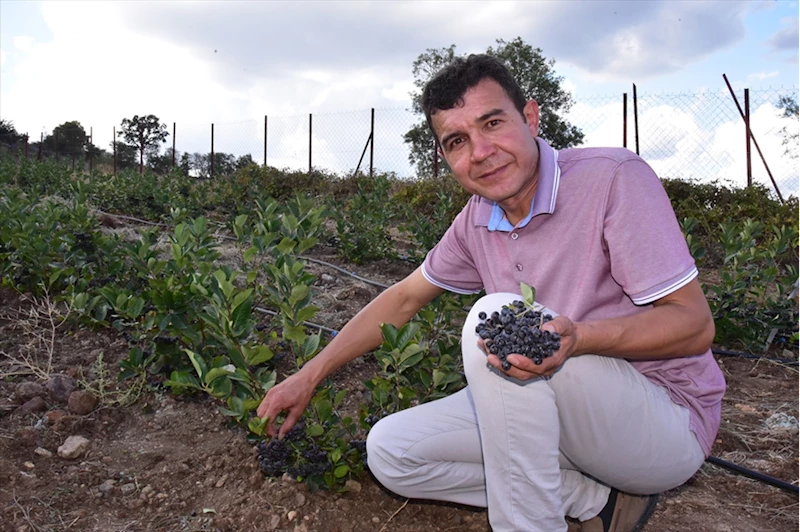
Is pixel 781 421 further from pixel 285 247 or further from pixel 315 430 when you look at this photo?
pixel 285 247

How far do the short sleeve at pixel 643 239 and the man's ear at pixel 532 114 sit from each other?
0.38m

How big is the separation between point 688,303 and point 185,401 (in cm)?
209

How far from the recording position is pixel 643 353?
1515mm

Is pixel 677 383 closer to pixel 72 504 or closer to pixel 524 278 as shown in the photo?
pixel 524 278

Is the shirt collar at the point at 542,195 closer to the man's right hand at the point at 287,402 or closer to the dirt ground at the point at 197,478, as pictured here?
the man's right hand at the point at 287,402

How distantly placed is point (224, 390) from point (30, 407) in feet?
3.93

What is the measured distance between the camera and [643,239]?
5.18 ft

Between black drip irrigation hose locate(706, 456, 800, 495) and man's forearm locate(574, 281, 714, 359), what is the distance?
1.07m

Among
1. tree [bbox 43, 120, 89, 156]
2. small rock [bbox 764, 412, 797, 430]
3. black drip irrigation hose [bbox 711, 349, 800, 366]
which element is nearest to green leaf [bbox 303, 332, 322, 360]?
small rock [bbox 764, 412, 797, 430]

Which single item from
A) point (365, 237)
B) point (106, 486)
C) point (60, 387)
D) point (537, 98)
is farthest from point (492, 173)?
point (537, 98)

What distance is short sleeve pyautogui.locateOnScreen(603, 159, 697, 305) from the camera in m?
1.55

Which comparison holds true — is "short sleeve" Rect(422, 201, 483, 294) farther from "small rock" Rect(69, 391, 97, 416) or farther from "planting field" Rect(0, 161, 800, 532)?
"small rock" Rect(69, 391, 97, 416)

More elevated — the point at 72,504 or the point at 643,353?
the point at 643,353

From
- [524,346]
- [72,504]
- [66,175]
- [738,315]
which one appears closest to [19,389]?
[72,504]
